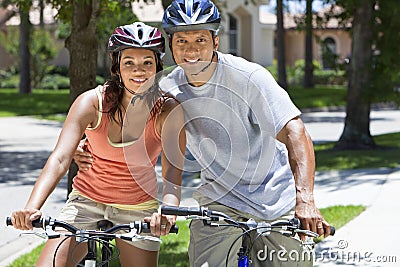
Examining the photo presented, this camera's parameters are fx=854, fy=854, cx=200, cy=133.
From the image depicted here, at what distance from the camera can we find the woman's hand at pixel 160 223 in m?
3.64

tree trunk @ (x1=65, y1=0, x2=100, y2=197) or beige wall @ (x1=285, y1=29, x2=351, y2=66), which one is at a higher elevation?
tree trunk @ (x1=65, y1=0, x2=100, y2=197)

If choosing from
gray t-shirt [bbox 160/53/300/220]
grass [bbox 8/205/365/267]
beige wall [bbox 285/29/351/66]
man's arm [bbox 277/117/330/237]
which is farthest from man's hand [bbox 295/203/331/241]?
beige wall [bbox 285/29/351/66]

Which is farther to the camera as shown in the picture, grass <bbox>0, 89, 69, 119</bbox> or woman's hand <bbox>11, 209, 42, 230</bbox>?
grass <bbox>0, 89, 69, 119</bbox>

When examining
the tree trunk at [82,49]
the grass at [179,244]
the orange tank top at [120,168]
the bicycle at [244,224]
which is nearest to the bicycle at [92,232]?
the bicycle at [244,224]

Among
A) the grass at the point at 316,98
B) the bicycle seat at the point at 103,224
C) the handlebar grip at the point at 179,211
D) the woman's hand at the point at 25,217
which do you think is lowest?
the grass at the point at 316,98

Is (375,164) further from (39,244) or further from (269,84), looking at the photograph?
(269,84)

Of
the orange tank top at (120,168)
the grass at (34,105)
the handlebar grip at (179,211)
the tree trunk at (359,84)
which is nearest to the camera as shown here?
the handlebar grip at (179,211)

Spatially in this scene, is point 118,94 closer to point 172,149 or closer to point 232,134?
point 172,149

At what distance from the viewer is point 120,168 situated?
4.24m

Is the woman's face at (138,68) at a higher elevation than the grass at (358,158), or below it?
higher

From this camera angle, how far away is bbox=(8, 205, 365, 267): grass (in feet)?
24.8

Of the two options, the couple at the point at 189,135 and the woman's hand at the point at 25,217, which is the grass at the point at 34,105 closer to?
the couple at the point at 189,135

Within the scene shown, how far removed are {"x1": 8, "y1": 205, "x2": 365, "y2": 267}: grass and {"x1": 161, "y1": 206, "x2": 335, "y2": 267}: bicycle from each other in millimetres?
3651

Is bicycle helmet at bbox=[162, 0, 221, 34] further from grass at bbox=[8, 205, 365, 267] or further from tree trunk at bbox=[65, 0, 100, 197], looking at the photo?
tree trunk at bbox=[65, 0, 100, 197]
